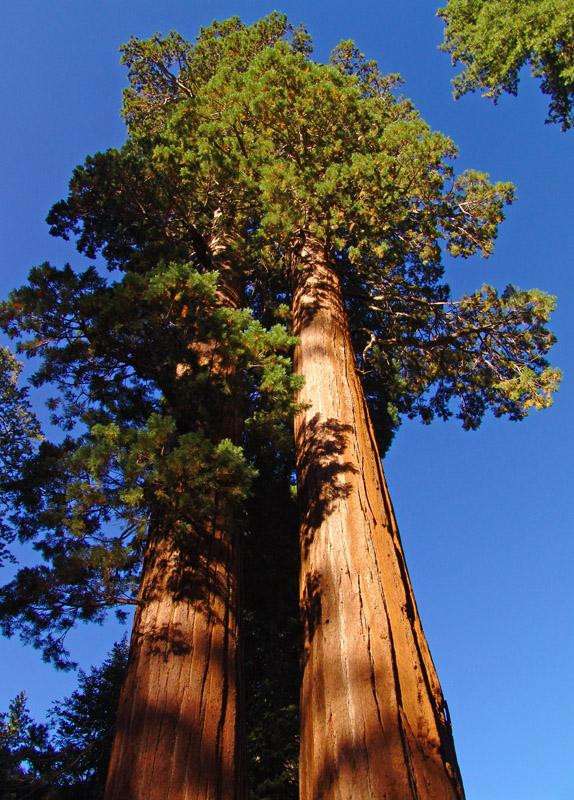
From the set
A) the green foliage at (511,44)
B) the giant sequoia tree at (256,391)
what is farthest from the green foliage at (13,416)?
the green foliage at (511,44)

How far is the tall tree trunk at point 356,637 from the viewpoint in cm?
270

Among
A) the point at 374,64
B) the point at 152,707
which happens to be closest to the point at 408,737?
the point at 152,707

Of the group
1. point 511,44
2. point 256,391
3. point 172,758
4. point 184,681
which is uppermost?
point 511,44

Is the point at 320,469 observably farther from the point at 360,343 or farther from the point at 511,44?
the point at 511,44

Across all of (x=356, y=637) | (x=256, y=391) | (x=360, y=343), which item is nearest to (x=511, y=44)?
(x=360, y=343)

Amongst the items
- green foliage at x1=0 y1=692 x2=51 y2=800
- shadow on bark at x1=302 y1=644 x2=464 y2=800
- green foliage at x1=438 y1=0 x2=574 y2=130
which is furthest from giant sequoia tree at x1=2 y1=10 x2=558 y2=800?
green foliage at x1=438 y1=0 x2=574 y2=130

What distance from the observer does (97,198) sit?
6.54 m

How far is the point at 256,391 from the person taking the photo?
16.2ft

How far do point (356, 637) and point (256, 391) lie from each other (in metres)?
2.26

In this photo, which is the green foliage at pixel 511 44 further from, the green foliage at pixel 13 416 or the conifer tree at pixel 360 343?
the green foliage at pixel 13 416

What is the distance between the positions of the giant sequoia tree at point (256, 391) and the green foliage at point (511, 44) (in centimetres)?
783

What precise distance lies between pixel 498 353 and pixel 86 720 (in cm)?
679

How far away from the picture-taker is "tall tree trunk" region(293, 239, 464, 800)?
270 cm

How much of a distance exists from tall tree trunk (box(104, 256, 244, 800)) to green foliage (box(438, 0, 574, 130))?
1316 cm
